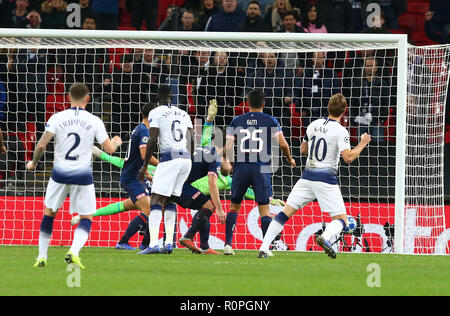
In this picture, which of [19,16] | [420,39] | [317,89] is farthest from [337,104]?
[19,16]

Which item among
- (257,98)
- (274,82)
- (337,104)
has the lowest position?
(337,104)

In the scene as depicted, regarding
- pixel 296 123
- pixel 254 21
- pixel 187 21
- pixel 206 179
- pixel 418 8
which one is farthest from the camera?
pixel 418 8

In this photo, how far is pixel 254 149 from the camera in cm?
1273

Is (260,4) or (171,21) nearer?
(171,21)

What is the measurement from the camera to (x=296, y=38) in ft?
46.0

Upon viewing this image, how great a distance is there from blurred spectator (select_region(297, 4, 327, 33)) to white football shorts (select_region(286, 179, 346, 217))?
7.67 metres

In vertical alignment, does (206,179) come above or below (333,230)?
above

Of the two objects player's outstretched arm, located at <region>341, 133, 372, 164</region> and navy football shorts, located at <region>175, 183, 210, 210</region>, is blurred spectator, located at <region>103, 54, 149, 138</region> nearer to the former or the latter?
navy football shorts, located at <region>175, 183, 210, 210</region>

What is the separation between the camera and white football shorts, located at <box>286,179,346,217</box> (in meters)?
11.6

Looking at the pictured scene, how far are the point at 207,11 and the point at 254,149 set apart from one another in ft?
23.9

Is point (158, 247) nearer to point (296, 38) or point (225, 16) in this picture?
point (296, 38)

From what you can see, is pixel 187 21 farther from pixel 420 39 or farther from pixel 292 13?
pixel 420 39

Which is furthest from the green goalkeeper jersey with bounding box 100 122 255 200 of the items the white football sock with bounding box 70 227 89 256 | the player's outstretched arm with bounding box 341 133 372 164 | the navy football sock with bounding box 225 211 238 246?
the white football sock with bounding box 70 227 89 256
